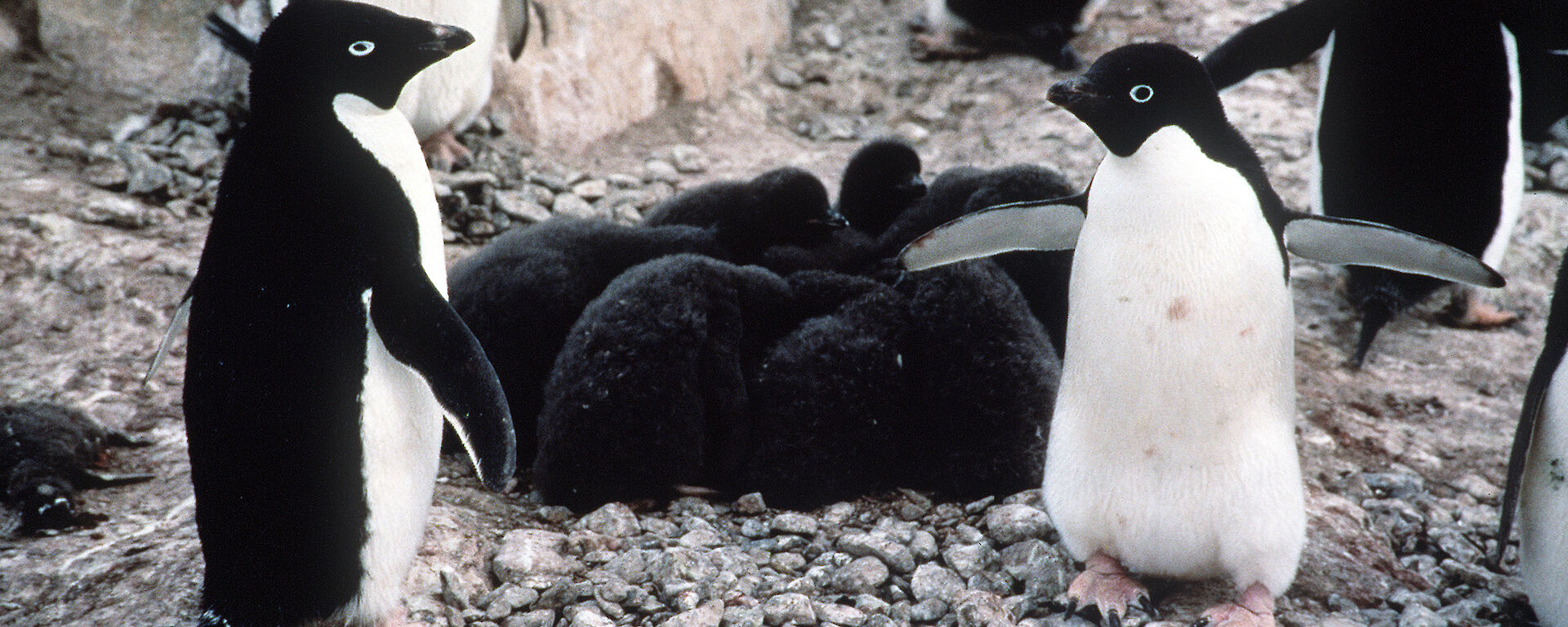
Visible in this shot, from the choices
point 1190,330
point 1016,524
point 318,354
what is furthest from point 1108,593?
point 318,354

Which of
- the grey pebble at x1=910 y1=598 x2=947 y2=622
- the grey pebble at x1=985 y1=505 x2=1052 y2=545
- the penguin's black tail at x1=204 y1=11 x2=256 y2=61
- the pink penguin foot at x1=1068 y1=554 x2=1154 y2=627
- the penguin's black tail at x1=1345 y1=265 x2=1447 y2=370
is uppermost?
the penguin's black tail at x1=204 y1=11 x2=256 y2=61

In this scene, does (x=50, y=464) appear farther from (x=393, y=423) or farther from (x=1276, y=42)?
(x=1276, y=42)

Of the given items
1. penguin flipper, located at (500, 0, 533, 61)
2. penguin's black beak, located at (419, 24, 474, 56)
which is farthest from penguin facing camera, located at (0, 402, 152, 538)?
penguin flipper, located at (500, 0, 533, 61)

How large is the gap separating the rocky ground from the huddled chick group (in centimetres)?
8

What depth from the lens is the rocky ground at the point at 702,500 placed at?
6.35ft

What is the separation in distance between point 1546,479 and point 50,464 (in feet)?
8.46

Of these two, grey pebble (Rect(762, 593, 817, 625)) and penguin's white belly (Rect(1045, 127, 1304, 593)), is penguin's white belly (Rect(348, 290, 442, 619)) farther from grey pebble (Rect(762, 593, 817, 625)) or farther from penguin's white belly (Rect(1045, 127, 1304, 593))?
penguin's white belly (Rect(1045, 127, 1304, 593))

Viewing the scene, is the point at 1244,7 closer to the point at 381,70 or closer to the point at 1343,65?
the point at 1343,65

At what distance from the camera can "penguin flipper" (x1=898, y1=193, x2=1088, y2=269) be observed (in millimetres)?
2029

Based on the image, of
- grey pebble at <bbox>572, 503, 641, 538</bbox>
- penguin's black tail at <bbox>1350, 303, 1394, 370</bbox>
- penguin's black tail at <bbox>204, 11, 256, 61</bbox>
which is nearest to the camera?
grey pebble at <bbox>572, 503, 641, 538</bbox>

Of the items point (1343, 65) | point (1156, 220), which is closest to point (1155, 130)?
point (1156, 220)

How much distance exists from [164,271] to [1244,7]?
158 inches

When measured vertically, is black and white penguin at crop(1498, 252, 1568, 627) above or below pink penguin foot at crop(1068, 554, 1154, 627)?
above

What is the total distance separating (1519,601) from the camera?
2.10 meters
